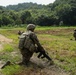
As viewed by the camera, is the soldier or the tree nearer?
the soldier

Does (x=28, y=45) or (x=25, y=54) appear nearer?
(x=28, y=45)

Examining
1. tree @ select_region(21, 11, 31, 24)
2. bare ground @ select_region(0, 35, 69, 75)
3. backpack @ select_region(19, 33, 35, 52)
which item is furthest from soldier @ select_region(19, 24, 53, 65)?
tree @ select_region(21, 11, 31, 24)

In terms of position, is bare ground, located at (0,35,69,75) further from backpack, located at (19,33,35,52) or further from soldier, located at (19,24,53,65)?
backpack, located at (19,33,35,52)

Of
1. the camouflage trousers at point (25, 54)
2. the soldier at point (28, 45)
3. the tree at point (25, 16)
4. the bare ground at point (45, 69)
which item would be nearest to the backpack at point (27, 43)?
the soldier at point (28, 45)

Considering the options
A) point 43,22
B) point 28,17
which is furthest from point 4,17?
point 43,22

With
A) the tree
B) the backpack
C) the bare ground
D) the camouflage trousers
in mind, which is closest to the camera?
the bare ground

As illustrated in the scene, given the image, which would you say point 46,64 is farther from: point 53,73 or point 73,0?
point 73,0

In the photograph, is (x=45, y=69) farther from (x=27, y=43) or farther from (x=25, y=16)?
(x=25, y=16)

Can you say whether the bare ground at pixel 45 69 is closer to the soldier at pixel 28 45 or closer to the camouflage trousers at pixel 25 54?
the camouflage trousers at pixel 25 54

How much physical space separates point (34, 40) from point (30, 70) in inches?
56.3

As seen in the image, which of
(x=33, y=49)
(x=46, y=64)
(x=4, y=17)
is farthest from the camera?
(x=4, y=17)

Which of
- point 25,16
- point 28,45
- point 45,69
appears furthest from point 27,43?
point 25,16

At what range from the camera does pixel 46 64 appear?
13055mm

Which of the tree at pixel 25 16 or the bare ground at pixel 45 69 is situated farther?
the tree at pixel 25 16
